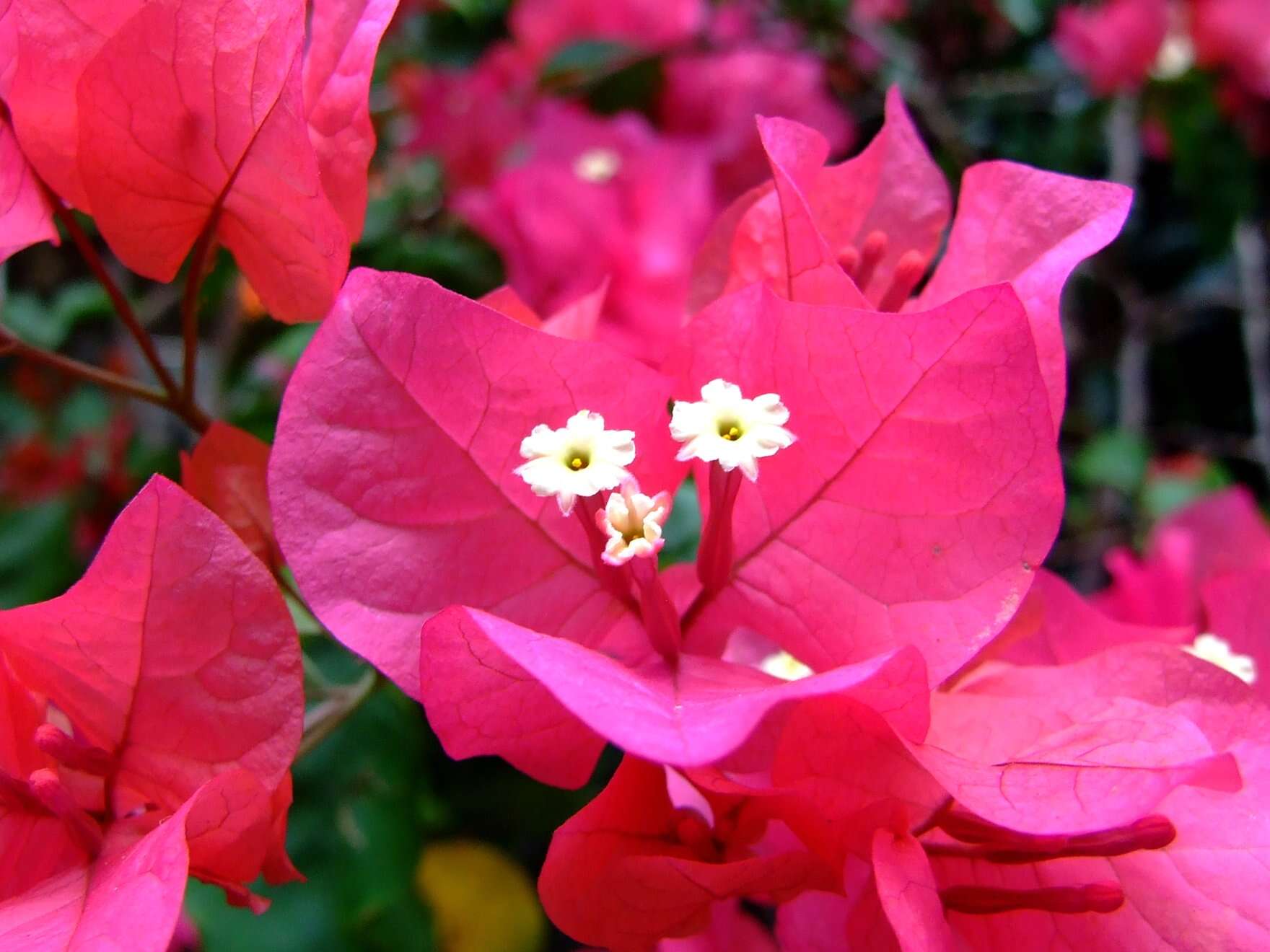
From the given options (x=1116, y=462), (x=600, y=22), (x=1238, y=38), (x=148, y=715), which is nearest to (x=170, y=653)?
(x=148, y=715)

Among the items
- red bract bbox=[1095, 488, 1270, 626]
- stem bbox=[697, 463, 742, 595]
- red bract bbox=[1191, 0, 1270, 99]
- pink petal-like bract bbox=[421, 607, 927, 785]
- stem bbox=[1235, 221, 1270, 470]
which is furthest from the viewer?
stem bbox=[1235, 221, 1270, 470]

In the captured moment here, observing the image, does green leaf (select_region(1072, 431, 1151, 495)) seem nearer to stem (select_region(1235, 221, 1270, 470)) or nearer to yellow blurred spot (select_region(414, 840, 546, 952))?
stem (select_region(1235, 221, 1270, 470))

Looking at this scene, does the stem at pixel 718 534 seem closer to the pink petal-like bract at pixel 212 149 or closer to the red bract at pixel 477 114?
the pink petal-like bract at pixel 212 149

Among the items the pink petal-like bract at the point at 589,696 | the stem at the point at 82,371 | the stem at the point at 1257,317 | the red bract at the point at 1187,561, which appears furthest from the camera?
the stem at the point at 1257,317

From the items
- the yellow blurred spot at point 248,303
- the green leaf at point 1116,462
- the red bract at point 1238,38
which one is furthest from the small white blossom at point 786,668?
the red bract at point 1238,38

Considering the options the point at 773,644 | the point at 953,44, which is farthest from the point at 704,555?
the point at 953,44

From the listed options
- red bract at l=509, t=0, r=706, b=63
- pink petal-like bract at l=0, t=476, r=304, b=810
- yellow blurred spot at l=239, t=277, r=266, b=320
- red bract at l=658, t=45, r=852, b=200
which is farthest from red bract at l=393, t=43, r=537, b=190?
pink petal-like bract at l=0, t=476, r=304, b=810
